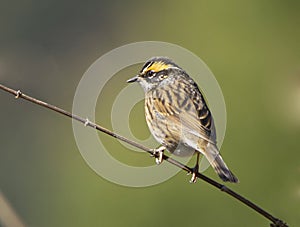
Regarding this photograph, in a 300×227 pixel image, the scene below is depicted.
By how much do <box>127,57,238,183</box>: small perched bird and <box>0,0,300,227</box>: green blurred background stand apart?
767mm

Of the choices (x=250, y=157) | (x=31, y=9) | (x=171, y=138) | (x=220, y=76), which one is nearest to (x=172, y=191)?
(x=250, y=157)

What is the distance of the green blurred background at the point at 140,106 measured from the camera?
5020mm

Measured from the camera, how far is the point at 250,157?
16.6 feet

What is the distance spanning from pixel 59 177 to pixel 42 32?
1.82 meters

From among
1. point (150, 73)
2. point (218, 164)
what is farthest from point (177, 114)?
point (218, 164)

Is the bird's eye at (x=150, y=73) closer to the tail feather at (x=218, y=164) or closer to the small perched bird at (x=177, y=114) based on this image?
the small perched bird at (x=177, y=114)

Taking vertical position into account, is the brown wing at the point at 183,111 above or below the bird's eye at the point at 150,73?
below

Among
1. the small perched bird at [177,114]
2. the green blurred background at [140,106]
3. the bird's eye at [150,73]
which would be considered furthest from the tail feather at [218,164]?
the green blurred background at [140,106]

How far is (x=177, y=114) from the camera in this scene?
312 centimetres

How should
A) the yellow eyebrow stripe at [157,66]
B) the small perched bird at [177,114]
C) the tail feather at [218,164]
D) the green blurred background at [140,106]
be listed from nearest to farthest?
the tail feather at [218,164], the small perched bird at [177,114], the yellow eyebrow stripe at [157,66], the green blurred background at [140,106]

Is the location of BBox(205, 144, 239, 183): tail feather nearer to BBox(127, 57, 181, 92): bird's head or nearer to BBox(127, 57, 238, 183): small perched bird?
BBox(127, 57, 238, 183): small perched bird

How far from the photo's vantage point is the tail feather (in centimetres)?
275

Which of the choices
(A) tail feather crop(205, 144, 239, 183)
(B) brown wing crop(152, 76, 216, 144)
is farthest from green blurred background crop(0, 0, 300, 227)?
(A) tail feather crop(205, 144, 239, 183)

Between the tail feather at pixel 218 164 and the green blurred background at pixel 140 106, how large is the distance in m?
0.86
